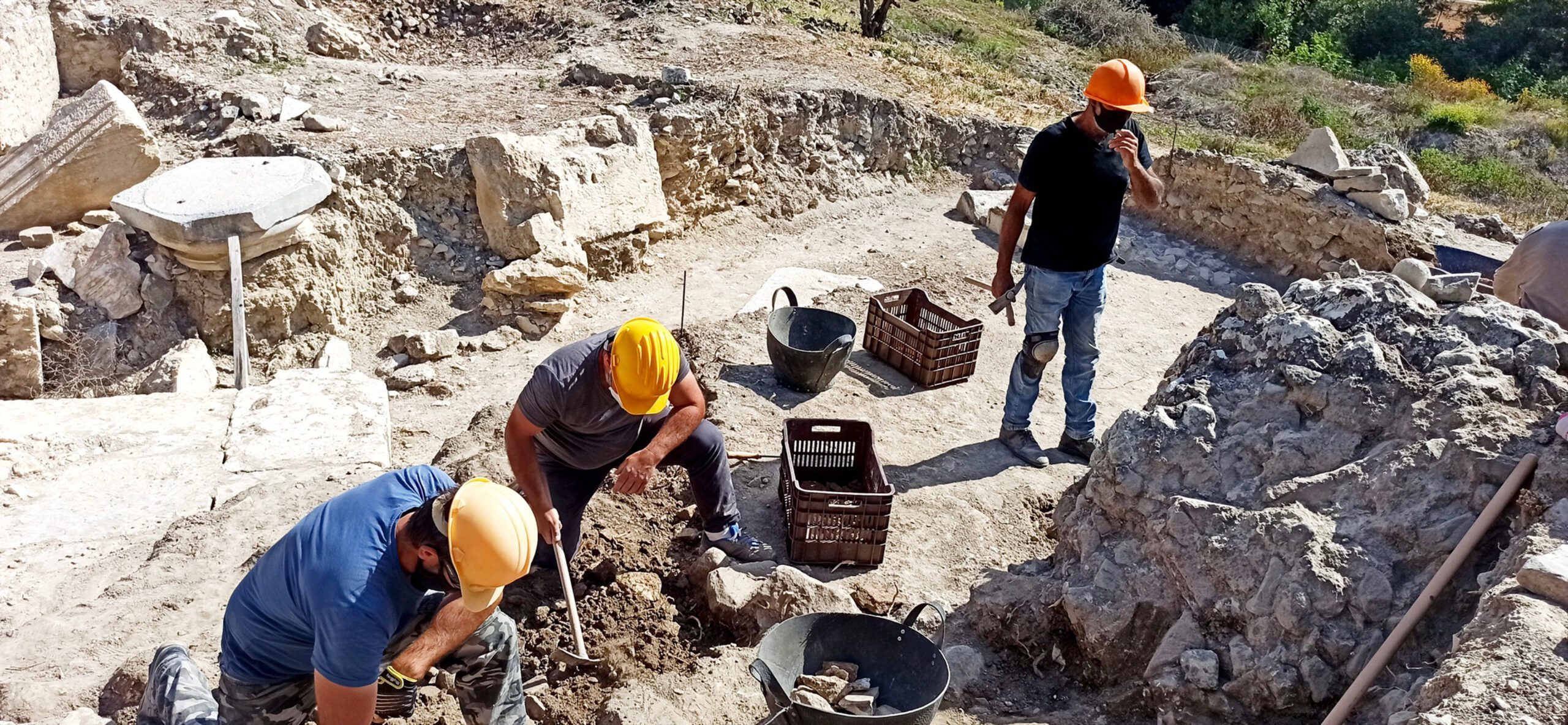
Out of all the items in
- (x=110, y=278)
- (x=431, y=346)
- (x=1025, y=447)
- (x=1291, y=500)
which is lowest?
(x=431, y=346)

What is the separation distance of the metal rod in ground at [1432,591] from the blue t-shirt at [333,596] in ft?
9.13

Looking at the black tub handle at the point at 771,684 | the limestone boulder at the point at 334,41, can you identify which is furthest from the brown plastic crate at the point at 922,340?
the limestone boulder at the point at 334,41

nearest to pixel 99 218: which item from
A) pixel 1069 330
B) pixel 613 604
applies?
pixel 613 604

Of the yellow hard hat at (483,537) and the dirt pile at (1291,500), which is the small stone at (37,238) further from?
the dirt pile at (1291,500)

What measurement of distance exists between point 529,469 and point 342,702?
1.20 meters

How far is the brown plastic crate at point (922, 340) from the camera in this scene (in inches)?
254

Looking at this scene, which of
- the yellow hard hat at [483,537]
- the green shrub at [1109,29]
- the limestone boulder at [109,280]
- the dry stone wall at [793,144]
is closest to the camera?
the yellow hard hat at [483,537]

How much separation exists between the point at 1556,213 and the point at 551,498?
10354 mm

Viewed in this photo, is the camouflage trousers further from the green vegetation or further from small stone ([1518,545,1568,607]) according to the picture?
the green vegetation

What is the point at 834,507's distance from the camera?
454 cm

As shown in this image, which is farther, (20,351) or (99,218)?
(99,218)

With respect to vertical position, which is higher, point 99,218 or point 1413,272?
point 1413,272

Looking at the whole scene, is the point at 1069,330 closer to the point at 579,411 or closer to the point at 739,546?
the point at 739,546

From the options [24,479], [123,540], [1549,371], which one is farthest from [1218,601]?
[24,479]
